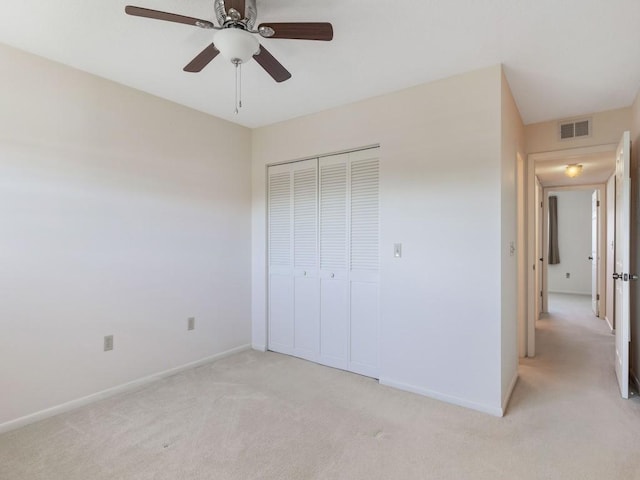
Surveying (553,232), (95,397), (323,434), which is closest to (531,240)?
(323,434)

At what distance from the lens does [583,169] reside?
4617 millimetres

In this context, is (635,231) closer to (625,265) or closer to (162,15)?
(625,265)

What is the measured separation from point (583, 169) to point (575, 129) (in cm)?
150

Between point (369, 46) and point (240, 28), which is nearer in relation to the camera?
point (240, 28)

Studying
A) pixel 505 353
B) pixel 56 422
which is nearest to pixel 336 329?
pixel 505 353

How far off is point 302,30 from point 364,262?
78.6 inches

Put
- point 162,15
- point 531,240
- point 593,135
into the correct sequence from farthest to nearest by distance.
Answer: point 531,240 → point 593,135 → point 162,15

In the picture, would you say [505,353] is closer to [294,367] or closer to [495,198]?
[495,198]

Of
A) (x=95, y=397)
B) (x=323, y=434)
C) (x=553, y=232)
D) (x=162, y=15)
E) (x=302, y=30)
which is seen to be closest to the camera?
(x=162, y=15)

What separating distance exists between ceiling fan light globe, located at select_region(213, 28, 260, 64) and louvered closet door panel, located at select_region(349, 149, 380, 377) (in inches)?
63.7

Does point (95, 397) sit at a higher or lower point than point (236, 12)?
lower

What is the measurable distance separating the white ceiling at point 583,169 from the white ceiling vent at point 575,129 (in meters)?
0.19

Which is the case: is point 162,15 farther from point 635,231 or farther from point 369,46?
point 635,231

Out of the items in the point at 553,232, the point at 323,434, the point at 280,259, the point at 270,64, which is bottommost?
the point at 323,434
